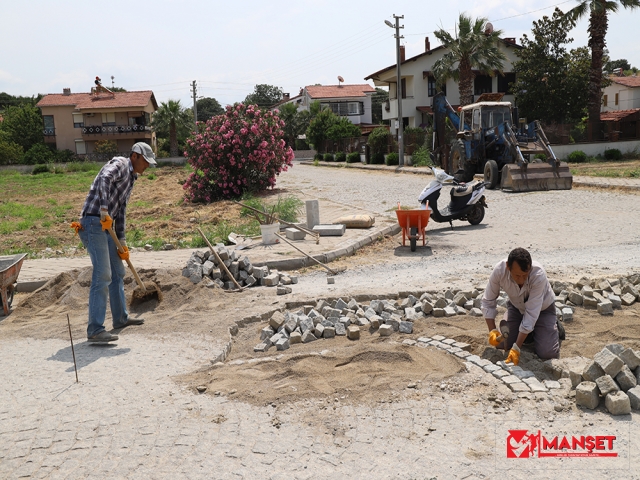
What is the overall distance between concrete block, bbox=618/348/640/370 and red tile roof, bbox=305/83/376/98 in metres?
64.6

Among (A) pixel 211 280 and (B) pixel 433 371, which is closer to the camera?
(B) pixel 433 371

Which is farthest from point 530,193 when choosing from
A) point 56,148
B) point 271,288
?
point 56,148

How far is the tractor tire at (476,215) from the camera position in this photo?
12.8 meters

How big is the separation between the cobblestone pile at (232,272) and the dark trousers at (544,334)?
343 cm

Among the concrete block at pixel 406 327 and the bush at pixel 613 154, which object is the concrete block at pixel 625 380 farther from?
the bush at pixel 613 154

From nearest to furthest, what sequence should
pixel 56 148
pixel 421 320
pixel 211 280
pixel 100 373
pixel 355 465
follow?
1. pixel 355 465
2. pixel 100 373
3. pixel 421 320
4. pixel 211 280
5. pixel 56 148

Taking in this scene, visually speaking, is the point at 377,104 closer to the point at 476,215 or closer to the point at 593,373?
the point at 476,215

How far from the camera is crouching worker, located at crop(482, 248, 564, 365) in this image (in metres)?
4.97

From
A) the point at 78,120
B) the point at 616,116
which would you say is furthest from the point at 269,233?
the point at 78,120

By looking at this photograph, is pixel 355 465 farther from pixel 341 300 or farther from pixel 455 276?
pixel 455 276

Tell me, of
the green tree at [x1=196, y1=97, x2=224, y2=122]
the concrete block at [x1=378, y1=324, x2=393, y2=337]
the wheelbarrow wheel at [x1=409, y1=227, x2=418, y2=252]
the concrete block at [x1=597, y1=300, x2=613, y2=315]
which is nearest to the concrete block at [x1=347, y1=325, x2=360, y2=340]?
the concrete block at [x1=378, y1=324, x2=393, y2=337]

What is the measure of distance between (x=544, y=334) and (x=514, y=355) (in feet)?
1.22

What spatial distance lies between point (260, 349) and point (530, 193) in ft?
45.4

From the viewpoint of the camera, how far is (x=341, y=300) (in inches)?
266
